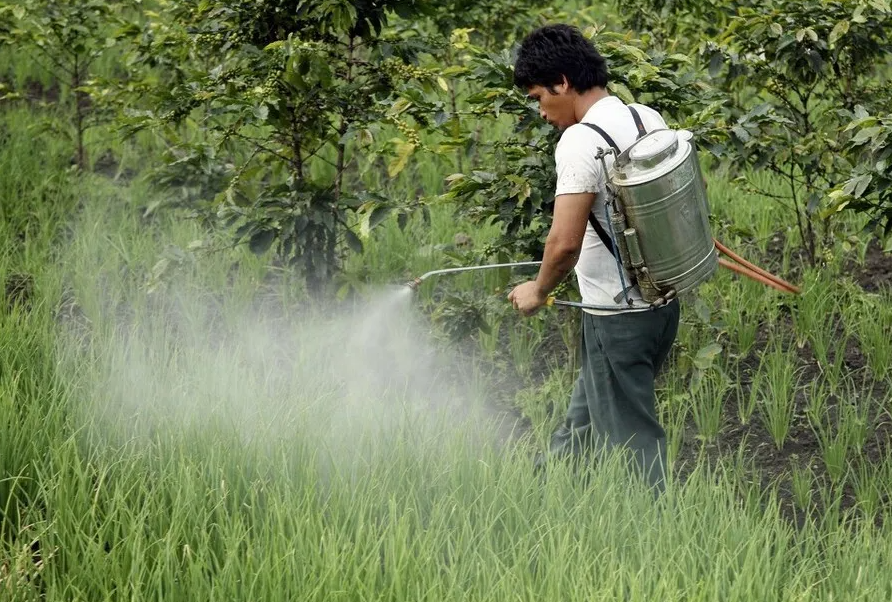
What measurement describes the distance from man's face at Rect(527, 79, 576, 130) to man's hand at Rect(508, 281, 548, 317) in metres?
0.47

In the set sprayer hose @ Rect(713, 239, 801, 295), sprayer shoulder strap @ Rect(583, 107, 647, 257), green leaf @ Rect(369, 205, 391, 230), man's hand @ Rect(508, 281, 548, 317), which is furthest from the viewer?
green leaf @ Rect(369, 205, 391, 230)

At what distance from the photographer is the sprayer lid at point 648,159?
3.00 m

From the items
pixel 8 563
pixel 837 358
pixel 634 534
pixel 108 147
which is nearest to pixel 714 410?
pixel 837 358

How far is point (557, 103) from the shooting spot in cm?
324

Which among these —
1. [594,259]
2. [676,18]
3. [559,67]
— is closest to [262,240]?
[594,259]

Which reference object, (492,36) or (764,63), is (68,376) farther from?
(492,36)

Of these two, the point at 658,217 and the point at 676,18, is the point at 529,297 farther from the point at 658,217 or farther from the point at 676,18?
the point at 676,18

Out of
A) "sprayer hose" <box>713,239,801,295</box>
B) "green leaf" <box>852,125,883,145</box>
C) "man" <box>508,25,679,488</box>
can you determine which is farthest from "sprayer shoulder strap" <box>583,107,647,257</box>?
"green leaf" <box>852,125,883,145</box>

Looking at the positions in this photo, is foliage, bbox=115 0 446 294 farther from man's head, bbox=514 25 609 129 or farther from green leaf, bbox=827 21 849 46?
green leaf, bbox=827 21 849 46

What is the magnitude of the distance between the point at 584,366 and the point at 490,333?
1.04m

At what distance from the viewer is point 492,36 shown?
262 inches

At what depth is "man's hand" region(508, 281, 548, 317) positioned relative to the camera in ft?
11.0

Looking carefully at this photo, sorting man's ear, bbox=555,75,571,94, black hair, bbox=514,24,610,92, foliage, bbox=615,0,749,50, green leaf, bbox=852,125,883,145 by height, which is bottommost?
foliage, bbox=615,0,749,50

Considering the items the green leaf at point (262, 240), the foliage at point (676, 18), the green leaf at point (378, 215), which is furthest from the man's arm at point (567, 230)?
the foliage at point (676, 18)
